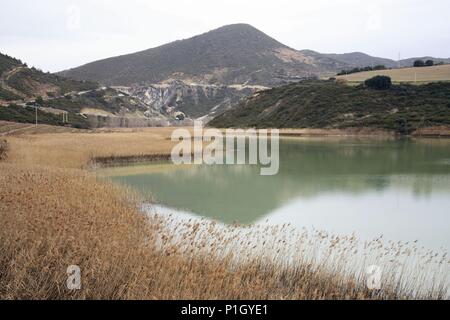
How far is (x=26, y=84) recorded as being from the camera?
77.9 meters

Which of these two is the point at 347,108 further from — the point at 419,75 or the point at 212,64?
the point at 212,64

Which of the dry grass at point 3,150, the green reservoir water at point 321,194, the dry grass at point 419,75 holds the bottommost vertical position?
the green reservoir water at point 321,194

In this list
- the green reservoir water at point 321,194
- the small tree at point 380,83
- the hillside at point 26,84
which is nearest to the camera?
the green reservoir water at point 321,194

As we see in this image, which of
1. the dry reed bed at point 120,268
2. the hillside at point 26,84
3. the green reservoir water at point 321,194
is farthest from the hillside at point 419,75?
the dry reed bed at point 120,268

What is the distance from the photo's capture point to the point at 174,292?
4.88 meters

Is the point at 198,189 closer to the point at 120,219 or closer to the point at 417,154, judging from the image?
the point at 120,219

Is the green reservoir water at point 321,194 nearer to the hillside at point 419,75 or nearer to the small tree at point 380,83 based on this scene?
the small tree at point 380,83

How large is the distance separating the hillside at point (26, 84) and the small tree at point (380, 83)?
48495mm

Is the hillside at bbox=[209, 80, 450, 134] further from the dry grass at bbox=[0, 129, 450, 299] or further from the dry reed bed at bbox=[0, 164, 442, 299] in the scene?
the dry reed bed at bbox=[0, 164, 442, 299]

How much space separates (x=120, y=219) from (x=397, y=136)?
47.5 meters

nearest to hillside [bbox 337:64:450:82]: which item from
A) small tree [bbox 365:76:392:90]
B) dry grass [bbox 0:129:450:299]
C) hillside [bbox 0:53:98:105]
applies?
small tree [bbox 365:76:392:90]

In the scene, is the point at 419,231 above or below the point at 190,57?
below

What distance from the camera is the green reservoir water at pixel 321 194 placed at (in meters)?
12.0

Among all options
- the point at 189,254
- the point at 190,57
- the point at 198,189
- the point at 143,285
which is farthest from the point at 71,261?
the point at 190,57
